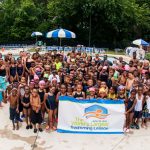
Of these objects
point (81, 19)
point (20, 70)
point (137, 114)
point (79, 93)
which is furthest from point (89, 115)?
point (81, 19)

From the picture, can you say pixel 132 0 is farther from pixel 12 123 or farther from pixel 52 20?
pixel 12 123

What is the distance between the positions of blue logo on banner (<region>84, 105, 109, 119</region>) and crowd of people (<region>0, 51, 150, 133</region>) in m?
0.32

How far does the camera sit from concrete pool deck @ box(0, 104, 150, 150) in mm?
8867

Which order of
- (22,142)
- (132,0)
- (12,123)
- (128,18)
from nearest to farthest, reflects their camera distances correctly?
1. (22,142)
2. (12,123)
3. (128,18)
4. (132,0)

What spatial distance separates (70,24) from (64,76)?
86.7 feet

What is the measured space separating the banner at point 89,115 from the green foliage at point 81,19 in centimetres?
2585

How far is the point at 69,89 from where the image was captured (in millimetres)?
9766

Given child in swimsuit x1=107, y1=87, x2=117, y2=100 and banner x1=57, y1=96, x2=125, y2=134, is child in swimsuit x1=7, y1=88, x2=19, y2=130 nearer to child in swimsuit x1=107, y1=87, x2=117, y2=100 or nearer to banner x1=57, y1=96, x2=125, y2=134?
banner x1=57, y1=96, x2=125, y2=134

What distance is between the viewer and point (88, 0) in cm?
3441

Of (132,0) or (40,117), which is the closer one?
(40,117)

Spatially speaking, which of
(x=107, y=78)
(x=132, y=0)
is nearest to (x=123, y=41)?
(x=132, y=0)

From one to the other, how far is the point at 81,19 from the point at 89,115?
28.5 m

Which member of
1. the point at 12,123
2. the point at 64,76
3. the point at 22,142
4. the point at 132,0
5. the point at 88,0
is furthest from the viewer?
the point at 132,0

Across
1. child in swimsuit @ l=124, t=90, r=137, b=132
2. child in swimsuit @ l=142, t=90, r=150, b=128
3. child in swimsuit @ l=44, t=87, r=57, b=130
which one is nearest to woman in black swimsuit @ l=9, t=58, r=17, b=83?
child in swimsuit @ l=44, t=87, r=57, b=130
